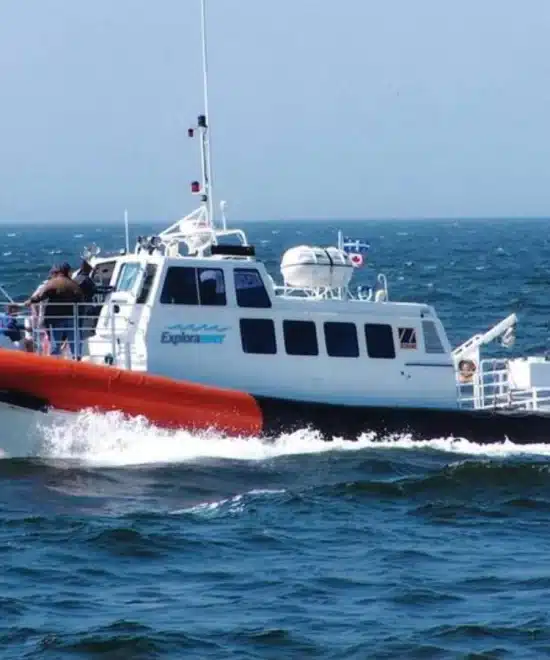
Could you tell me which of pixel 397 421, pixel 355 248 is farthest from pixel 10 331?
pixel 397 421

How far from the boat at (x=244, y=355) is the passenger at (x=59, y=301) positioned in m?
0.22

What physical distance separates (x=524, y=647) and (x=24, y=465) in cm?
703

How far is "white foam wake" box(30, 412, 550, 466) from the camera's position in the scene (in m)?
17.1

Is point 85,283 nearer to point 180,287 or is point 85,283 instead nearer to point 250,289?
point 180,287

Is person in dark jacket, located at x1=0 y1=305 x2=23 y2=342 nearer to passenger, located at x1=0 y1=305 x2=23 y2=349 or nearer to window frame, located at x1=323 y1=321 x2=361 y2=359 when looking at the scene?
passenger, located at x1=0 y1=305 x2=23 y2=349

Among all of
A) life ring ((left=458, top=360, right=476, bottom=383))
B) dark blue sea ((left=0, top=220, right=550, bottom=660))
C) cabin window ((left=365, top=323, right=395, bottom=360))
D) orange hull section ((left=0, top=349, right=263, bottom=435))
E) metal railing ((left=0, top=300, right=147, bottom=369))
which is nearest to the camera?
dark blue sea ((left=0, top=220, right=550, bottom=660))

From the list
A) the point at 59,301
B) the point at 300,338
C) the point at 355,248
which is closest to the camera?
the point at 59,301

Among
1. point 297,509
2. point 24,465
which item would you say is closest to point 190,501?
point 297,509

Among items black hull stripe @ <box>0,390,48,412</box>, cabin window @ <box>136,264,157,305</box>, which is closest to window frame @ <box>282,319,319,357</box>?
cabin window @ <box>136,264,157,305</box>

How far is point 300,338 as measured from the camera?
59.1 feet

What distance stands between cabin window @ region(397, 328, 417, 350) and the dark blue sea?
1104mm

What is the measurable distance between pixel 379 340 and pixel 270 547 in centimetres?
476

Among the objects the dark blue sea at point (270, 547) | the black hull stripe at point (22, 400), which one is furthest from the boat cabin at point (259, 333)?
the black hull stripe at point (22, 400)

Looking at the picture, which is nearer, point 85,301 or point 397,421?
point 85,301
